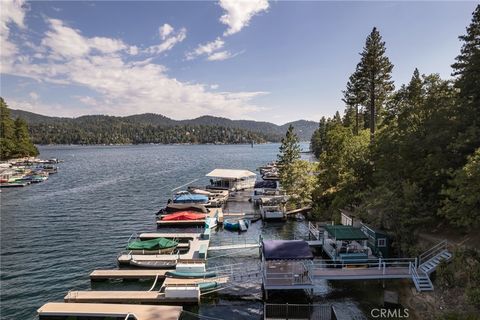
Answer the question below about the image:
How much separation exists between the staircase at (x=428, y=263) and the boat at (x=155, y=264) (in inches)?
723

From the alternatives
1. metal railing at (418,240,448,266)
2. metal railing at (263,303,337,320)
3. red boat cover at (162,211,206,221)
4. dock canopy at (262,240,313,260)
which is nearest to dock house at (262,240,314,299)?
dock canopy at (262,240,313,260)

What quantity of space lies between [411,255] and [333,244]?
623cm

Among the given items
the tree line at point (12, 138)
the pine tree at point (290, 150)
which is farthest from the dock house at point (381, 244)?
the tree line at point (12, 138)

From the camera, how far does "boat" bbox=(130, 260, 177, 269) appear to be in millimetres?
29603

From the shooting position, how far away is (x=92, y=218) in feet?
163

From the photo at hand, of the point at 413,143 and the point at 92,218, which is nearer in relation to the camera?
the point at 413,143

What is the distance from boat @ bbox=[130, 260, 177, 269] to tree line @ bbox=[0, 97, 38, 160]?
118 m

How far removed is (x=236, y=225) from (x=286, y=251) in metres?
18.6

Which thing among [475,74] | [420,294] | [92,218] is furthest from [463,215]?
[92,218]

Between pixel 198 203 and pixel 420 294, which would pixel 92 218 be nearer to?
pixel 198 203

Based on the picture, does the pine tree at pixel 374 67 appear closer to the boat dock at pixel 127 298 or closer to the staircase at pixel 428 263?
the staircase at pixel 428 263

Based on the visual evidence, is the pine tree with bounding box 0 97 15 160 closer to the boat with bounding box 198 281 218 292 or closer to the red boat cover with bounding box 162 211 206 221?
the red boat cover with bounding box 162 211 206 221

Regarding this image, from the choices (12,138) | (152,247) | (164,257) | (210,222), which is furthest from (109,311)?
(12,138)

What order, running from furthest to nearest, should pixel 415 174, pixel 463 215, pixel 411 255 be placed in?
1. pixel 415 174
2. pixel 411 255
3. pixel 463 215
